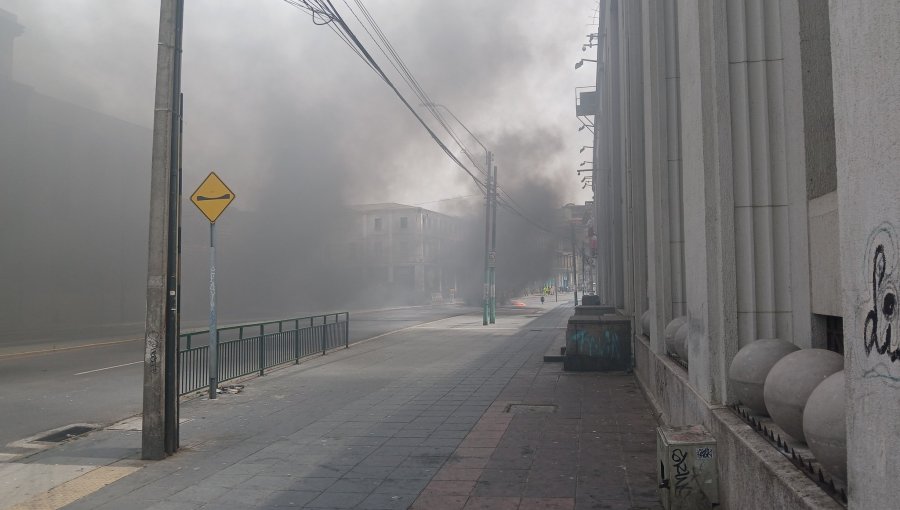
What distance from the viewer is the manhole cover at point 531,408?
24.6ft

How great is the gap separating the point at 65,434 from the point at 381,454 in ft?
11.7

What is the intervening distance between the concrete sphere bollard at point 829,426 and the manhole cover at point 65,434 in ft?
21.7

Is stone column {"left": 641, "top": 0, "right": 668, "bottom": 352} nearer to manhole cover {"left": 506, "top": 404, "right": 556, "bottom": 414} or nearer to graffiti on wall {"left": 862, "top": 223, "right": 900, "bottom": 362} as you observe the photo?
manhole cover {"left": 506, "top": 404, "right": 556, "bottom": 414}

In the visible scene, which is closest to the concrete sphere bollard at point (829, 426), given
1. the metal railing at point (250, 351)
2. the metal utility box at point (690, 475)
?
the metal utility box at point (690, 475)

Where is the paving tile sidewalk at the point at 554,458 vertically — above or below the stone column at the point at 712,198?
below

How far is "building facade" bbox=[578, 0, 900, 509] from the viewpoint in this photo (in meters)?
→ 2.07

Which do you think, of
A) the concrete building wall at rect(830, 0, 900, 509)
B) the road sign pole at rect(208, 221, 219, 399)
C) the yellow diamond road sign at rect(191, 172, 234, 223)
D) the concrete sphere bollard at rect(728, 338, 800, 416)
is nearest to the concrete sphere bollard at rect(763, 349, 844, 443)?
the concrete sphere bollard at rect(728, 338, 800, 416)

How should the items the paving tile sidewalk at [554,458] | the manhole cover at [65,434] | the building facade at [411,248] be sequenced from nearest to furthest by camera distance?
the paving tile sidewalk at [554,458], the manhole cover at [65,434], the building facade at [411,248]

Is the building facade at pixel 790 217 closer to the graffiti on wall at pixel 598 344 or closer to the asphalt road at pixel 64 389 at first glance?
the graffiti on wall at pixel 598 344

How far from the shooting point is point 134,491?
186 inches

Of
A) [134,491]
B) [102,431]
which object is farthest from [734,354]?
[102,431]

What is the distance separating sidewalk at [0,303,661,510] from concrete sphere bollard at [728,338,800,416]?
944 mm

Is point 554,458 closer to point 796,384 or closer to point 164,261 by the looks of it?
point 796,384

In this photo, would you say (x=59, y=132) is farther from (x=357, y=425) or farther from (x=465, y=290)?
(x=465, y=290)
